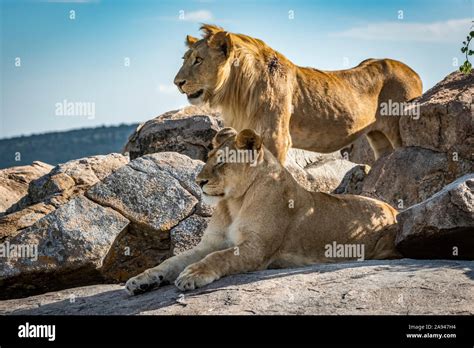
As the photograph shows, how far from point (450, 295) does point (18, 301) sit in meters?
Result: 4.10

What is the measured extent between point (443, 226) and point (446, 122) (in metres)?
3.01

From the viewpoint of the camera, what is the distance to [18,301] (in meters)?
9.02

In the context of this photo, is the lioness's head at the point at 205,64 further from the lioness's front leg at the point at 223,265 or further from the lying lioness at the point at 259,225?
the lioness's front leg at the point at 223,265

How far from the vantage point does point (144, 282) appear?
7.93m

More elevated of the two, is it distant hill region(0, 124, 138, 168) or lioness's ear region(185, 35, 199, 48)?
lioness's ear region(185, 35, 199, 48)

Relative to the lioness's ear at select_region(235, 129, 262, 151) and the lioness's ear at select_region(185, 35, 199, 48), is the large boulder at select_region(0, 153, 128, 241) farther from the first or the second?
the lioness's ear at select_region(235, 129, 262, 151)

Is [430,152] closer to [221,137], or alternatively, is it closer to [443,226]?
[443,226]

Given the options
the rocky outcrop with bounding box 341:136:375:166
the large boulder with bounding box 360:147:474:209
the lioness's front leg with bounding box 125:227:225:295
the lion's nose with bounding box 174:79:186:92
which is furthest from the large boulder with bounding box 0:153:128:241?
the rocky outcrop with bounding box 341:136:375:166

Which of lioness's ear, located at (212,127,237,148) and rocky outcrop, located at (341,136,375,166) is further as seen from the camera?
rocky outcrop, located at (341,136,375,166)

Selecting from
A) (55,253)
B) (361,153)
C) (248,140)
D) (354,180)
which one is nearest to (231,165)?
(248,140)

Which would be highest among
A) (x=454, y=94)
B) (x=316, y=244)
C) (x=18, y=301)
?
(x=454, y=94)

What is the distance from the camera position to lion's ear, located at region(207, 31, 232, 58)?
10.7 m
